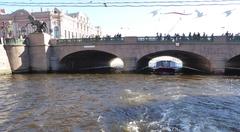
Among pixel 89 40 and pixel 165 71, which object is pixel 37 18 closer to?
pixel 89 40

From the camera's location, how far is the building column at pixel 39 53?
146 ft

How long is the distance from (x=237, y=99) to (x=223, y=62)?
1961cm

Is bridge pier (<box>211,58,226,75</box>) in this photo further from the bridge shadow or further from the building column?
the building column

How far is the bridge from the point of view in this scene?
→ 40.4 metres

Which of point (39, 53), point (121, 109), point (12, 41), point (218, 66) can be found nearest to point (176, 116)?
point (121, 109)

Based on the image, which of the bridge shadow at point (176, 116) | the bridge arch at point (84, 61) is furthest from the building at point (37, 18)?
the bridge shadow at point (176, 116)

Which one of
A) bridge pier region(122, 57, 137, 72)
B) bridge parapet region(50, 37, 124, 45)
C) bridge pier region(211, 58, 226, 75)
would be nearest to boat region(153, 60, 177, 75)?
bridge pier region(122, 57, 137, 72)

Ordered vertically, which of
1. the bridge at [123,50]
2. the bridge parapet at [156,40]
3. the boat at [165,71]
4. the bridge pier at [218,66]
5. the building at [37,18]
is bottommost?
the boat at [165,71]

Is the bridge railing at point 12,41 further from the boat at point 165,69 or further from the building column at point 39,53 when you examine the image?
the boat at point 165,69

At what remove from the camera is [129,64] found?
43.1 m

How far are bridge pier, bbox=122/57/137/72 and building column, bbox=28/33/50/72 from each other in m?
10.8

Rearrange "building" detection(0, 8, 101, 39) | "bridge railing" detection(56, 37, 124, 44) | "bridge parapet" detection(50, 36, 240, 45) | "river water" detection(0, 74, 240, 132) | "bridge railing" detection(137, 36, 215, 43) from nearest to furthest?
"river water" detection(0, 74, 240, 132) → "bridge parapet" detection(50, 36, 240, 45) → "bridge railing" detection(137, 36, 215, 43) → "bridge railing" detection(56, 37, 124, 44) → "building" detection(0, 8, 101, 39)

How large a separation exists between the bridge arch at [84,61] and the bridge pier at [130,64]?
6.16 metres

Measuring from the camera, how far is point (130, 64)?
43.1m
